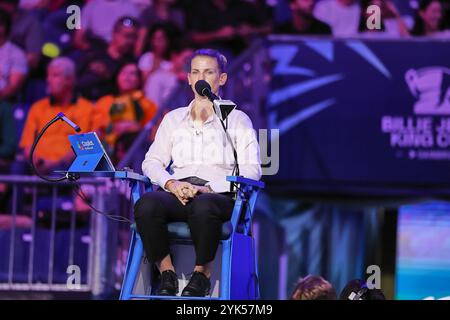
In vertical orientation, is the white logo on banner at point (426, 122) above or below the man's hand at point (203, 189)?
above

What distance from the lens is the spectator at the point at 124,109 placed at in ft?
22.6

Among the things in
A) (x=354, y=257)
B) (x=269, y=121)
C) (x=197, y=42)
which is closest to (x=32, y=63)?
(x=197, y=42)

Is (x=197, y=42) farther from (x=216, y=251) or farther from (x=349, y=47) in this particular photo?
(x=216, y=251)

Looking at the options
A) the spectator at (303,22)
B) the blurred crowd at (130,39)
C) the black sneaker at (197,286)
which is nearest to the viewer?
the black sneaker at (197,286)

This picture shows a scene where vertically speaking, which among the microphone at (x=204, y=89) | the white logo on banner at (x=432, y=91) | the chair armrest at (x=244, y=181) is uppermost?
the white logo on banner at (x=432, y=91)

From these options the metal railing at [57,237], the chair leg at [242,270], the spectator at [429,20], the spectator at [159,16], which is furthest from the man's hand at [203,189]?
the spectator at [429,20]

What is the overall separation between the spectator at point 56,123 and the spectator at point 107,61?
0.21 m

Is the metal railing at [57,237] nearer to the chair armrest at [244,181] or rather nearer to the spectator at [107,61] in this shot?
the spectator at [107,61]

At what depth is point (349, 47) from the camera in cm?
720

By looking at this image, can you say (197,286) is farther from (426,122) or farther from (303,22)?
(303,22)

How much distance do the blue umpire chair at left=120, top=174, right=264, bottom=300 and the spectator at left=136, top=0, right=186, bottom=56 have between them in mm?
2836

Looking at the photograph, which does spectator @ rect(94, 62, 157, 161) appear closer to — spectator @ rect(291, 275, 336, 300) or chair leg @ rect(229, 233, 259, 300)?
spectator @ rect(291, 275, 336, 300)

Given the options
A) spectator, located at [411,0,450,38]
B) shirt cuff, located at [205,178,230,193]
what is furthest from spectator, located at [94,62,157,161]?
shirt cuff, located at [205,178,230,193]

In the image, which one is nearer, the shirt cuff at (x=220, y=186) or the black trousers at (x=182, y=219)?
the black trousers at (x=182, y=219)
